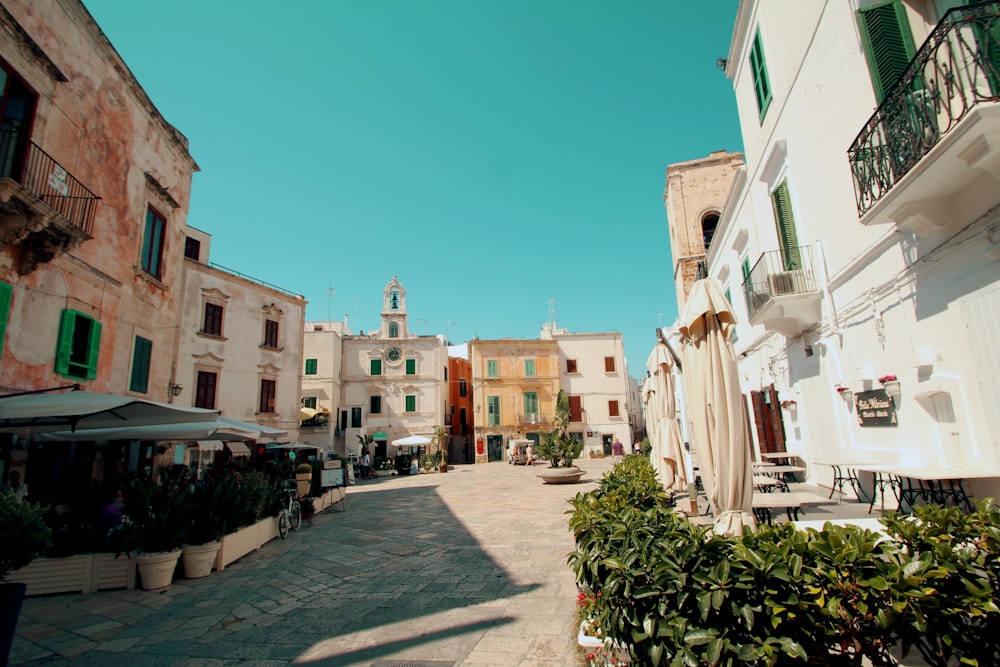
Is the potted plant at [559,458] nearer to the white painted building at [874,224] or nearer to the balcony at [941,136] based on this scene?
the white painted building at [874,224]

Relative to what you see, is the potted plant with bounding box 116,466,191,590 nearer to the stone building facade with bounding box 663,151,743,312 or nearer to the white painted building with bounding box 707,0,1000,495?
the white painted building with bounding box 707,0,1000,495

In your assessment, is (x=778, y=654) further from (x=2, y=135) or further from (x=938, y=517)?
(x=2, y=135)

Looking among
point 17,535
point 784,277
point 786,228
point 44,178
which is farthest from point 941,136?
point 44,178

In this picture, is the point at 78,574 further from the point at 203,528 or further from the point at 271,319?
the point at 271,319

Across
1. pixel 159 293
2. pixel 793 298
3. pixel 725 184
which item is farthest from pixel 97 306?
pixel 725 184

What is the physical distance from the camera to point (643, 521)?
3.55 meters

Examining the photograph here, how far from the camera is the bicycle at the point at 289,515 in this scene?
977 cm

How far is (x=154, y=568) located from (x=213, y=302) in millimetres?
17720

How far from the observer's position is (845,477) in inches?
302

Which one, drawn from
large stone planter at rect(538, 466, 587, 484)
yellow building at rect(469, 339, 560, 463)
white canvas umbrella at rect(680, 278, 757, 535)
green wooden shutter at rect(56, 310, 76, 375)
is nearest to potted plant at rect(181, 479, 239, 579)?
green wooden shutter at rect(56, 310, 76, 375)

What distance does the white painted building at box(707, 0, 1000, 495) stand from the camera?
4.42 meters

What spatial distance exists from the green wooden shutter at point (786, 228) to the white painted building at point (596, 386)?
29.7m

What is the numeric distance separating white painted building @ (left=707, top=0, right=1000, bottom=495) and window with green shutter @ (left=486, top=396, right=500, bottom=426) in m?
27.9

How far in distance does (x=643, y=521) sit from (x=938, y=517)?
A: 5.52ft
